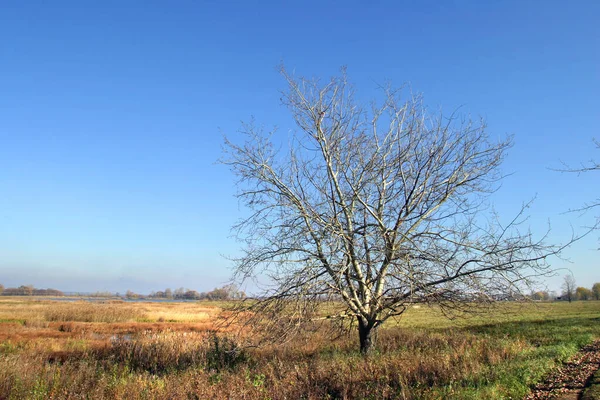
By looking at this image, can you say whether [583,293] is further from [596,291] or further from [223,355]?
[223,355]

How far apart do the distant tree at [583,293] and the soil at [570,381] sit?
12046 centimetres

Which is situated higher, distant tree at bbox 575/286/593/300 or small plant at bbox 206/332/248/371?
distant tree at bbox 575/286/593/300

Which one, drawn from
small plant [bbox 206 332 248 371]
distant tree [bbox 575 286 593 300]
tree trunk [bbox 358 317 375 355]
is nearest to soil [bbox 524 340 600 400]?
tree trunk [bbox 358 317 375 355]

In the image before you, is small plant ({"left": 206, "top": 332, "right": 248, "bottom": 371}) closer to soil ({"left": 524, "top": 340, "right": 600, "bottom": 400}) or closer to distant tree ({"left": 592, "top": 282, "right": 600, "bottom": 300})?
soil ({"left": 524, "top": 340, "right": 600, "bottom": 400})

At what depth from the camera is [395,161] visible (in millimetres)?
11477

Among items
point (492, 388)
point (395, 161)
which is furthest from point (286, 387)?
point (395, 161)

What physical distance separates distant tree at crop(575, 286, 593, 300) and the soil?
395 ft

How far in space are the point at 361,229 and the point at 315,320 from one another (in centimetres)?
288

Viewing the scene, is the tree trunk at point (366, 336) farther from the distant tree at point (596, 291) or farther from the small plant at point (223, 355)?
the distant tree at point (596, 291)

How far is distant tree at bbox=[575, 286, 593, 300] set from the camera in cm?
11125

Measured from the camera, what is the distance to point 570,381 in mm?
8531

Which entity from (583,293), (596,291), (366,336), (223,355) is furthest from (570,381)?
(583,293)

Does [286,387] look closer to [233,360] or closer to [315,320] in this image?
[315,320]

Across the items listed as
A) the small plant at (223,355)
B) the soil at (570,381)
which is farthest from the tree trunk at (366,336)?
the soil at (570,381)
